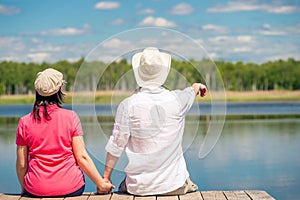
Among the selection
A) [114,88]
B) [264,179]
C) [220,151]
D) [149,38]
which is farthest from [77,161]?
[220,151]

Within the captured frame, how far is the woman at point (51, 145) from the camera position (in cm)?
411

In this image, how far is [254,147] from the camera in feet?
43.5

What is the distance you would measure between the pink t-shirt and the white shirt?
26 cm

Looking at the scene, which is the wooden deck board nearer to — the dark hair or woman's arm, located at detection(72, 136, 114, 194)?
woman's arm, located at detection(72, 136, 114, 194)

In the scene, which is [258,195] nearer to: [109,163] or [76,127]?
[109,163]

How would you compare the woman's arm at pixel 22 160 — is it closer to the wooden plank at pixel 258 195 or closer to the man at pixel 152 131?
the man at pixel 152 131

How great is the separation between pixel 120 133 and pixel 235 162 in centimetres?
729

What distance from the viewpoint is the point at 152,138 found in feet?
13.5

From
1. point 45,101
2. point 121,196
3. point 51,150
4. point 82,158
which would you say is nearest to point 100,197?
point 121,196

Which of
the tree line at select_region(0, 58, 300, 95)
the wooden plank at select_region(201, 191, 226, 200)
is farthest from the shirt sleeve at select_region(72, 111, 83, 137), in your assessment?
the tree line at select_region(0, 58, 300, 95)

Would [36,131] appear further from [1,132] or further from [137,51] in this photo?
[1,132]

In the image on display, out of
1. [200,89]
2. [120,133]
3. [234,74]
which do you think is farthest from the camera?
[234,74]

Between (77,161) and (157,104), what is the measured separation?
62 cm

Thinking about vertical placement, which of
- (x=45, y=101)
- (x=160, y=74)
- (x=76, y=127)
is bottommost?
(x=76, y=127)
